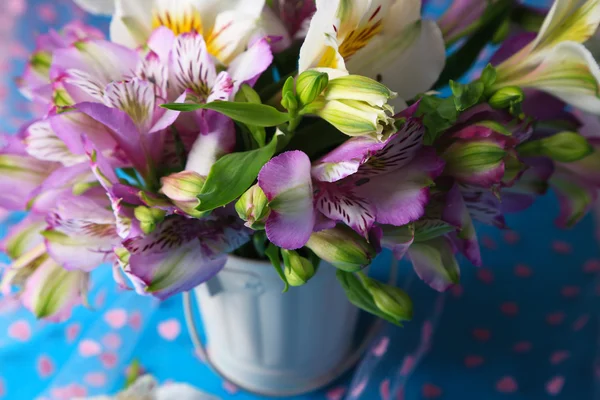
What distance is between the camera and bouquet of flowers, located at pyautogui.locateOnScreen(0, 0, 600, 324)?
0.80 feet

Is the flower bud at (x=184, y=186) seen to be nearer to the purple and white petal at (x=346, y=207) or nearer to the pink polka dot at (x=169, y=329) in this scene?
the purple and white petal at (x=346, y=207)

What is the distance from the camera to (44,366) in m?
0.50

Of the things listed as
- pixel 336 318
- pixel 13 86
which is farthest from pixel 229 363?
pixel 13 86

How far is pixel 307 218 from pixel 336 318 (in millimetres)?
204

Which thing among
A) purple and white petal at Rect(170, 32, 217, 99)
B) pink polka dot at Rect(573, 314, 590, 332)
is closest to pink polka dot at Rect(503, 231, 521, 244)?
pink polka dot at Rect(573, 314, 590, 332)

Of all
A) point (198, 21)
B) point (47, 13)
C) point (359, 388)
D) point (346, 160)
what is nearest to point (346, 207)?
Result: point (346, 160)

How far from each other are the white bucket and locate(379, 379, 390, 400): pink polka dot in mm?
46

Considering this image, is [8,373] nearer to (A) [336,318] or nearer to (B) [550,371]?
(A) [336,318]

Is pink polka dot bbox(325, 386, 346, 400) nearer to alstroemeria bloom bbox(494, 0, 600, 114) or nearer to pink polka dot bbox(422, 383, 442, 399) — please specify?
pink polka dot bbox(422, 383, 442, 399)

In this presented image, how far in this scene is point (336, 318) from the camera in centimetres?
43

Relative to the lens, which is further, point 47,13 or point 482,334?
point 47,13

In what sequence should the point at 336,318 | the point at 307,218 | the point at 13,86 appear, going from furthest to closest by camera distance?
the point at 13,86
the point at 336,318
the point at 307,218

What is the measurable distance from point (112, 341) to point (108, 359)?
2 cm

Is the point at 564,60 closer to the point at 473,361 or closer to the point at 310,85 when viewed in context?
the point at 310,85
